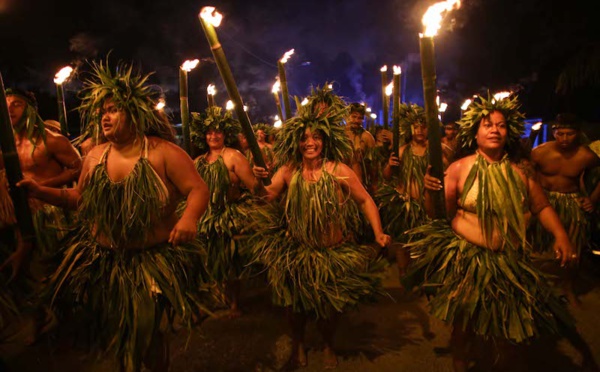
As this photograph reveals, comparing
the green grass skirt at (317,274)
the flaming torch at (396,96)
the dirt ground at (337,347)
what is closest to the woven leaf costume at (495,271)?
the green grass skirt at (317,274)

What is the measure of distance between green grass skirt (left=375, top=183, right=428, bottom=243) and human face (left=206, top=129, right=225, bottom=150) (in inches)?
89.8

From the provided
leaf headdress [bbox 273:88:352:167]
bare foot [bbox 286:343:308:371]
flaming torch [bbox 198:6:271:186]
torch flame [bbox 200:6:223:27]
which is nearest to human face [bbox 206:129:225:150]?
leaf headdress [bbox 273:88:352:167]

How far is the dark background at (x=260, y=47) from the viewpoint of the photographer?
9258 millimetres

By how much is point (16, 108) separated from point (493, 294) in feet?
13.6

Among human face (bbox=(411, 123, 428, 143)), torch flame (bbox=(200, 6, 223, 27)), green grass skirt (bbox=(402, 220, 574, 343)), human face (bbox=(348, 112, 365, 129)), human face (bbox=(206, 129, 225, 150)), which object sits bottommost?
green grass skirt (bbox=(402, 220, 574, 343))

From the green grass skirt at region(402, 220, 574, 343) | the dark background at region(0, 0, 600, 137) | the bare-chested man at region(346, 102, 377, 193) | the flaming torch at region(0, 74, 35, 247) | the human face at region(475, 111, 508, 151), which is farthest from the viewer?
the dark background at region(0, 0, 600, 137)

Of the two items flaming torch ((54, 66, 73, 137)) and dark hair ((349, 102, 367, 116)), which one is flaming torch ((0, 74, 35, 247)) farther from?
dark hair ((349, 102, 367, 116))

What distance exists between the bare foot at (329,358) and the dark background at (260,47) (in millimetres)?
2449

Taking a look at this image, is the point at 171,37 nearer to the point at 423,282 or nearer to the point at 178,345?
the point at 178,345

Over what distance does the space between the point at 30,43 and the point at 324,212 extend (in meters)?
10.8

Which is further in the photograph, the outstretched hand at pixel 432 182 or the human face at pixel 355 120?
the human face at pixel 355 120

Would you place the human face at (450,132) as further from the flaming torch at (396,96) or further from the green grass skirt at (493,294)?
the green grass skirt at (493,294)

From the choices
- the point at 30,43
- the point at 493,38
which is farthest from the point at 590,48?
the point at 30,43

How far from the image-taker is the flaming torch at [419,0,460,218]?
213 centimetres
